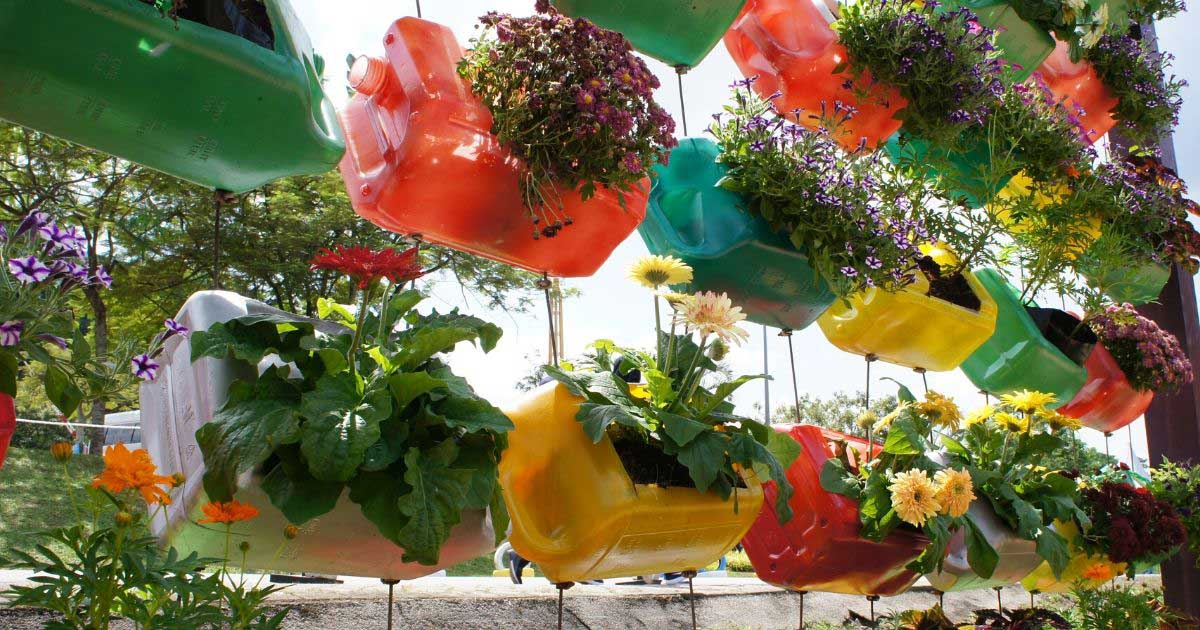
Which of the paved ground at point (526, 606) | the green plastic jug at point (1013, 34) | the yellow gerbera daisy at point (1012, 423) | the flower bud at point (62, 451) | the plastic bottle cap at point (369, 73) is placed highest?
the green plastic jug at point (1013, 34)

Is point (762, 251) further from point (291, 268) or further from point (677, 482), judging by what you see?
point (291, 268)

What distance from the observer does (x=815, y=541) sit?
198 centimetres

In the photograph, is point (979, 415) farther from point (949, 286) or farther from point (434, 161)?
point (434, 161)

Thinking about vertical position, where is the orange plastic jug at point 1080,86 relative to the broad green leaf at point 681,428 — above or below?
above

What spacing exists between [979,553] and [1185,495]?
5.36 ft

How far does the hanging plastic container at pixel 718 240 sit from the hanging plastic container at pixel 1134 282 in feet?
4.91

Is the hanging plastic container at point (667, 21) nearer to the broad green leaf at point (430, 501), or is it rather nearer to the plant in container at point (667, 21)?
the plant in container at point (667, 21)

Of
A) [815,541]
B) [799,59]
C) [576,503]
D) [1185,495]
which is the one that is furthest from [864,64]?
[1185,495]

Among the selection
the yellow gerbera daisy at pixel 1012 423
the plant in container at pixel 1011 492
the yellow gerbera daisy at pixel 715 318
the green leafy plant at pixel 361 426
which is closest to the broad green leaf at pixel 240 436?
the green leafy plant at pixel 361 426

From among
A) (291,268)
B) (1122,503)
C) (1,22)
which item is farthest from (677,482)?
(291,268)

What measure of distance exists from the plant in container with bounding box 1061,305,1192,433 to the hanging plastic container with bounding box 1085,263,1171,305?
5 cm

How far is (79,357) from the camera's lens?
1.10 metres

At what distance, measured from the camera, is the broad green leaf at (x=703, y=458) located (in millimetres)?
1578

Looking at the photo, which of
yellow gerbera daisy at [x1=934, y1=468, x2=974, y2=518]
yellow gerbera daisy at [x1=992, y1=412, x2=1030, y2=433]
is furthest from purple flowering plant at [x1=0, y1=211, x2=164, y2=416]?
yellow gerbera daisy at [x1=992, y1=412, x2=1030, y2=433]
